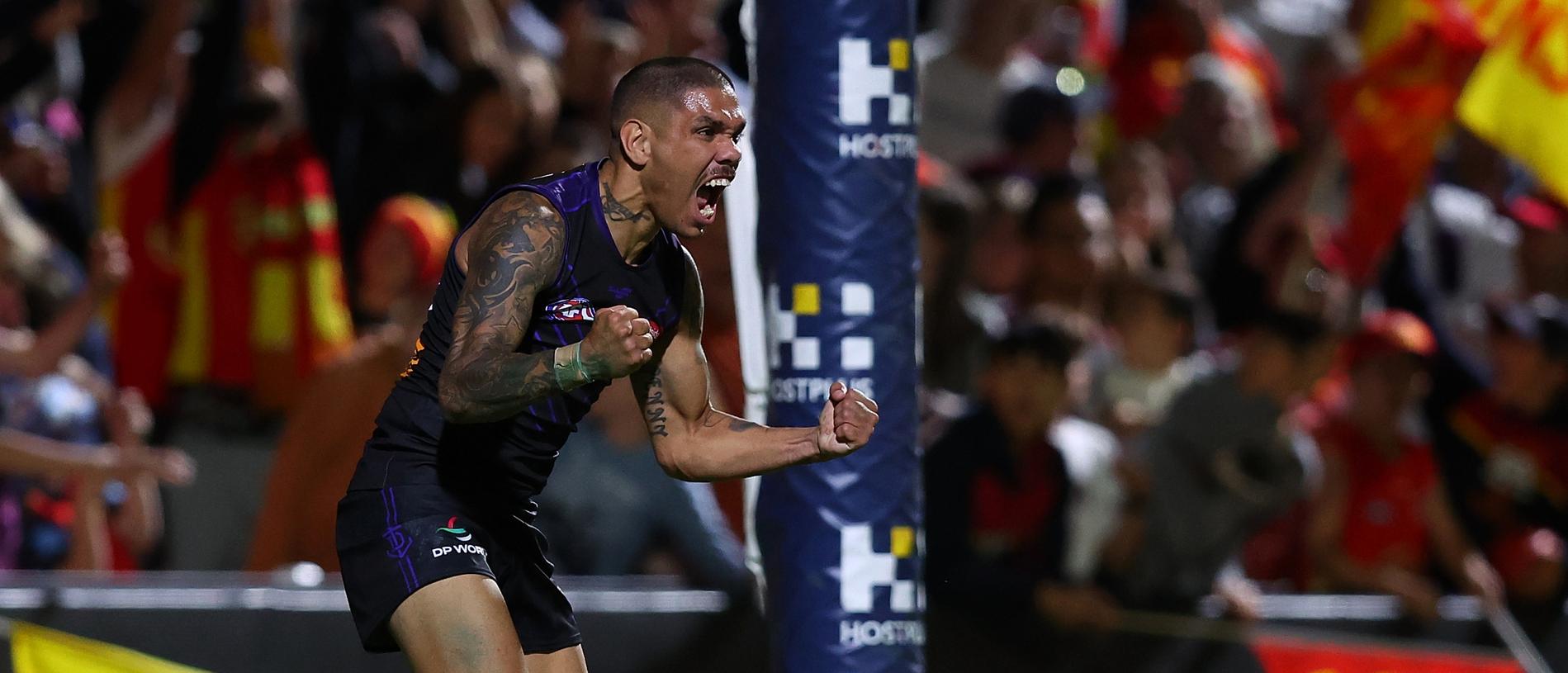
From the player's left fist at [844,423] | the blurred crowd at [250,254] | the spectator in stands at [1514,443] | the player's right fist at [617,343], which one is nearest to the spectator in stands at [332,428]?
the blurred crowd at [250,254]

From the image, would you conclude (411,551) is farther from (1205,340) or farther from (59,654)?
(1205,340)

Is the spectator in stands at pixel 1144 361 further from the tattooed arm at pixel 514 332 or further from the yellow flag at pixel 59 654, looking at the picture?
the tattooed arm at pixel 514 332

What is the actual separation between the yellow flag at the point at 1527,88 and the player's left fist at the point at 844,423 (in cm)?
368

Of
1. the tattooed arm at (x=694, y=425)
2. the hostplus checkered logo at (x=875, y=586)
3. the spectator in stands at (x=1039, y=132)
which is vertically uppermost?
the spectator in stands at (x=1039, y=132)

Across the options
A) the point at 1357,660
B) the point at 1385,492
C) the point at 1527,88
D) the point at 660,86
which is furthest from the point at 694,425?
the point at 1385,492

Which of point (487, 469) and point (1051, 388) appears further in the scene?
point (1051, 388)

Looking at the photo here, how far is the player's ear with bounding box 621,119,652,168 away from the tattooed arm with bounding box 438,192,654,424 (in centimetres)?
26

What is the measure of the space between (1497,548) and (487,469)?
521cm

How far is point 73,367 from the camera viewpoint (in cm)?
728

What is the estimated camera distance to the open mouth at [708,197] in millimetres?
4730

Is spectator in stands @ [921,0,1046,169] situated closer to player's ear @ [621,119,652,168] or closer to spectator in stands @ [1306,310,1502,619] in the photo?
spectator in stands @ [1306,310,1502,619]

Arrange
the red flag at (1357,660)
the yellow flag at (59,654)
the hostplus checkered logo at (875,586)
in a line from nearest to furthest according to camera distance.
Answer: the hostplus checkered logo at (875,586)
the yellow flag at (59,654)
the red flag at (1357,660)

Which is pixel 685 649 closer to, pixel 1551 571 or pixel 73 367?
pixel 73 367

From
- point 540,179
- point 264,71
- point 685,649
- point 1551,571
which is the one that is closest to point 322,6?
point 264,71
